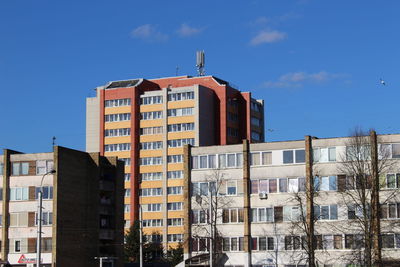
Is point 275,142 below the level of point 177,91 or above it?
below

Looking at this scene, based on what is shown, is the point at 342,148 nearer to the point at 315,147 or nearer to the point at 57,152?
the point at 315,147

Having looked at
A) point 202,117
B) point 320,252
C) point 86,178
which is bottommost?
point 320,252

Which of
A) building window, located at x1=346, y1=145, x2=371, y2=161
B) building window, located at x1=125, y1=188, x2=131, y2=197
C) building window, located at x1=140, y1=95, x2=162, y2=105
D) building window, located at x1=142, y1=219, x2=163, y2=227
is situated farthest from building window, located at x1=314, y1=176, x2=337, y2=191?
building window, located at x1=140, y1=95, x2=162, y2=105

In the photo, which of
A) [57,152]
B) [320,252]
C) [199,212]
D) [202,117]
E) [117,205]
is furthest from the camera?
[202,117]

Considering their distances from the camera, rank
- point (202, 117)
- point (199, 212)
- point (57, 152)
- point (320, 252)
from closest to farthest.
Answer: point (320, 252), point (199, 212), point (57, 152), point (202, 117)

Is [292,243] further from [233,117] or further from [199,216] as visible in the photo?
[233,117]

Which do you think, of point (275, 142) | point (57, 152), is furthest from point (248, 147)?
point (57, 152)

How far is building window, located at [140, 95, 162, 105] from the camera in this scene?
152 metres

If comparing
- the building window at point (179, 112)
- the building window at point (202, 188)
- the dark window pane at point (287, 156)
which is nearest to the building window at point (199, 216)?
the building window at point (202, 188)

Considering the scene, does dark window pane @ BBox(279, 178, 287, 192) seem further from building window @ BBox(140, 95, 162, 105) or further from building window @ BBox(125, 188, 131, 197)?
building window @ BBox(140, 95, 162, 105)

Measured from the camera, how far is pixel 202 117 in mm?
149250

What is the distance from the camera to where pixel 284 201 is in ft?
257

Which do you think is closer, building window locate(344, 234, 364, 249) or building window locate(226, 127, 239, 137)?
building window locate(344, 234, 364, 249)

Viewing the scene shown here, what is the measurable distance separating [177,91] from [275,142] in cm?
7443
